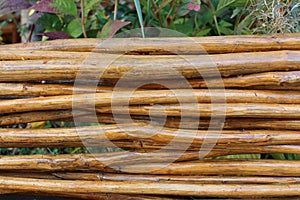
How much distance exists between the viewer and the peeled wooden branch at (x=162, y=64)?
44 centimetres

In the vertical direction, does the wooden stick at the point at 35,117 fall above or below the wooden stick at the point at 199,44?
below

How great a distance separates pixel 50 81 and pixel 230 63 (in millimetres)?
242

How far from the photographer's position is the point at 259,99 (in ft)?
1.49

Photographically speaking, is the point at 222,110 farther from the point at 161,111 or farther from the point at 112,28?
the point at 112,28

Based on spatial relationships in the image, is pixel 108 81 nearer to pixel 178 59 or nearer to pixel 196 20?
pixel 178 59

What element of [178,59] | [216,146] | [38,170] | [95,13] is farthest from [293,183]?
[95,13]

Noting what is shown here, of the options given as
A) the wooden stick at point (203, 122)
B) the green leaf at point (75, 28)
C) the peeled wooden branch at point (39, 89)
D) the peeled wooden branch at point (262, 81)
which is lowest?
the wooden stick at point (203, 122)

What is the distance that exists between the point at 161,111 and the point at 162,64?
6 centimetres

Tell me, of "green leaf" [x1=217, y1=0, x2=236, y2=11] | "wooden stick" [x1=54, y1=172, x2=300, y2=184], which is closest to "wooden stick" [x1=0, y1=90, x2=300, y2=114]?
"wooden stick" [x1=54, y1=172, x2=300, y2=184]

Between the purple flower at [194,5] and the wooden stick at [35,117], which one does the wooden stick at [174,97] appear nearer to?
the wooden stick at [35,117]

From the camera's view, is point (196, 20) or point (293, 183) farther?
point (196, 20)

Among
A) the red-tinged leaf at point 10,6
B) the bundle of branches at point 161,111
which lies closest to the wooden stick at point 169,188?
the bundle of branches at point 161,111

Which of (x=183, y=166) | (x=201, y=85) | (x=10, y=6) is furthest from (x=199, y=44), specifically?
(x=10, y=6)

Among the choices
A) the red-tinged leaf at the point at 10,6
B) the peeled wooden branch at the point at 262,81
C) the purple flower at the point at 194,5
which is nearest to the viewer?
the peeled wooden branch at the point at 262,81
